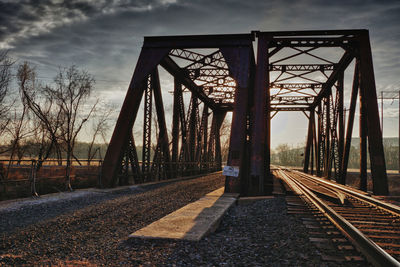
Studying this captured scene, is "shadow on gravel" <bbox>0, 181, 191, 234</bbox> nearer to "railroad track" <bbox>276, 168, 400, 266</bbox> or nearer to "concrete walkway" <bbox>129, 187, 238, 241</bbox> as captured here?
"concrete walkway" <bbox>129, 187, 238, 241</bbox>

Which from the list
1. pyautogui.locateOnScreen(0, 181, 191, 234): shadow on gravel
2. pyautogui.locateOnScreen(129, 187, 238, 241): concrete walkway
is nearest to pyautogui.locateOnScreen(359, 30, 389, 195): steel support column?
pyautogui.locateOnScreen(129, 187, 238, 241): concrete walkway

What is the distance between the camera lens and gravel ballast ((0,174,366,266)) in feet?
10.9

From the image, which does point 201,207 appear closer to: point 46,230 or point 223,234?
point 223,234

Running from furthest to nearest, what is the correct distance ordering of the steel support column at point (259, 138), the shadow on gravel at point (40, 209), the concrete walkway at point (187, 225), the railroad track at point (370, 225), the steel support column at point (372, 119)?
the steel support column at point (372, 119), the steel support column at point (259, 138), the shadow on gravel at point (40, 209), the concrete walkway at point (187, 225), the railroad track at point (370, 225)

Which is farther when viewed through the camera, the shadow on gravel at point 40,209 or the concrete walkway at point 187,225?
the shadow on gravel at point 40,209

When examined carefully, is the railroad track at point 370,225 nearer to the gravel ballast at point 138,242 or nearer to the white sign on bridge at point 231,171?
the gravel ballast at point 138,242

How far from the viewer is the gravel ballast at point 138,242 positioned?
333 cm

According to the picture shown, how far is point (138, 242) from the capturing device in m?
3.88

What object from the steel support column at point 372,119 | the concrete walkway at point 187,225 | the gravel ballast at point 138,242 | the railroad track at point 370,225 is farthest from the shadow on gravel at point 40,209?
the steel support column at point 372,119

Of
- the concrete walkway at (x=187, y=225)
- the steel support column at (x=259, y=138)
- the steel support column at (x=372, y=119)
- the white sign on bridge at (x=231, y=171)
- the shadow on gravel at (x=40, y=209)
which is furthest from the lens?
the steel support column at (x=372, y=119)

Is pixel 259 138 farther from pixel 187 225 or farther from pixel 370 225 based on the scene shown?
pixel 187 225

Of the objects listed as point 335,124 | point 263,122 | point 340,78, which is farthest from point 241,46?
point 335,124

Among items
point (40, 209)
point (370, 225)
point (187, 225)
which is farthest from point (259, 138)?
point (40, 209)

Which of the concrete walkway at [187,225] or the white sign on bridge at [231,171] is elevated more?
the white sign on bridge at [231,171]
